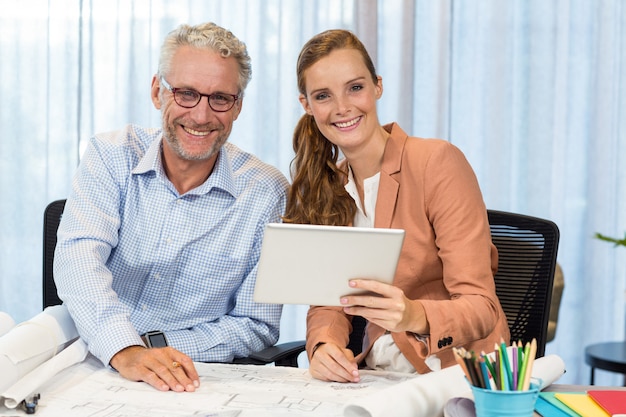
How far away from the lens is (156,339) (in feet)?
5.83

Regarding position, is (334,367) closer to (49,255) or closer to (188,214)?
(188,214)

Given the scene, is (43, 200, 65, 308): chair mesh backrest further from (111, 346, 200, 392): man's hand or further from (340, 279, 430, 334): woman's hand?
(340, 279, 430, 334): woman's hand

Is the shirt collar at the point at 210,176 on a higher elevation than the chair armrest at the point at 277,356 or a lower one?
higher

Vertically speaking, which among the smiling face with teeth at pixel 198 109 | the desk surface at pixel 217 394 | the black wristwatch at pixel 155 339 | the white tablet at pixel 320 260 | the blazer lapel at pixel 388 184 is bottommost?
the desk surface at pixel 217 394

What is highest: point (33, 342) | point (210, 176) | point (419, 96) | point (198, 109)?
point (419, 96)

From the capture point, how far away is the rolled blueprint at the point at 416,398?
1.24m

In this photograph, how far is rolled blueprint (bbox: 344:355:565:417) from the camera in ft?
4.06

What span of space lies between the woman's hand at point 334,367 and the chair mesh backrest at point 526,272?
0.56m

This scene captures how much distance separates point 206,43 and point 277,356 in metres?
0.79

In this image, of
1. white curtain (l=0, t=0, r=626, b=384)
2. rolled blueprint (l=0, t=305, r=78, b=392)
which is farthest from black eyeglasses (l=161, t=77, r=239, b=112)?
white curtain (l=0, t=0, r=626, b=384)

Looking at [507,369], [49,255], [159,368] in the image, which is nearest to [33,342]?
[159,368]

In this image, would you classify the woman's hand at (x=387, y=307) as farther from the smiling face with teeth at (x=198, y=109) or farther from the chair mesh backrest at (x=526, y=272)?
the smiling face with teeth at (x=198, y=109)

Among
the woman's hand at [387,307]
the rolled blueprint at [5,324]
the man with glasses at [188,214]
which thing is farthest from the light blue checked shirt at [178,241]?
the woman's hand at [387,307]

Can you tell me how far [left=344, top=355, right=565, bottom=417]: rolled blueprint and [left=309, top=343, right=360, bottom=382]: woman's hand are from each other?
11.1 inches
